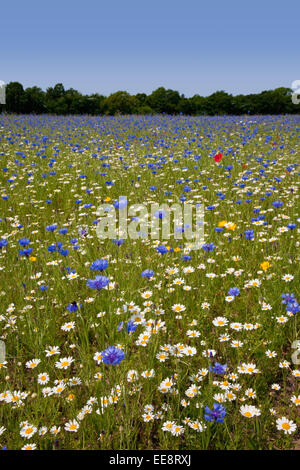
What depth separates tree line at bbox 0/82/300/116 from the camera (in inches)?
1119

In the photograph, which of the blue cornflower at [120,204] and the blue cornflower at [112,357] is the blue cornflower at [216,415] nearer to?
the blue cornflower at [112,357]

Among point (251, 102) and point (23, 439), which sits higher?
point (251, 102)

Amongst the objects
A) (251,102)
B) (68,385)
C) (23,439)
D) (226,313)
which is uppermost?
(251,102)

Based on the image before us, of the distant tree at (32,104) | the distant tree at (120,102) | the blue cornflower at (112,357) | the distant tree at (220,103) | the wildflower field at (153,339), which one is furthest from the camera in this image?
the distant tree at (220,103)

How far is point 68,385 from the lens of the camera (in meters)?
1.68

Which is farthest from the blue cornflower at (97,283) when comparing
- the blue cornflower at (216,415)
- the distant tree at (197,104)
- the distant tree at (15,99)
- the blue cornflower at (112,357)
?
the distant tree at (197,104)

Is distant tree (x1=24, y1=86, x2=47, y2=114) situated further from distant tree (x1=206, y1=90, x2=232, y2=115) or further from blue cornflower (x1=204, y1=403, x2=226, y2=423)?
blue cornflower (x1=204, y1=403, x2=226, y2=423)

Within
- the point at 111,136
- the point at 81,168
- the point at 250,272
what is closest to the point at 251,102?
the point at 111,136

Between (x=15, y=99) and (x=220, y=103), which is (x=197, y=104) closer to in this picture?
(x=220, y=103)

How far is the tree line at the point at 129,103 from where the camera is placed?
28.4 metres

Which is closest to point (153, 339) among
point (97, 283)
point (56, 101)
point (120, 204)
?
point (97, 283)

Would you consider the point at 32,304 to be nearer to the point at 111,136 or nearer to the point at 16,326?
the point at 16,326

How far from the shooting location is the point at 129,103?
110ft
